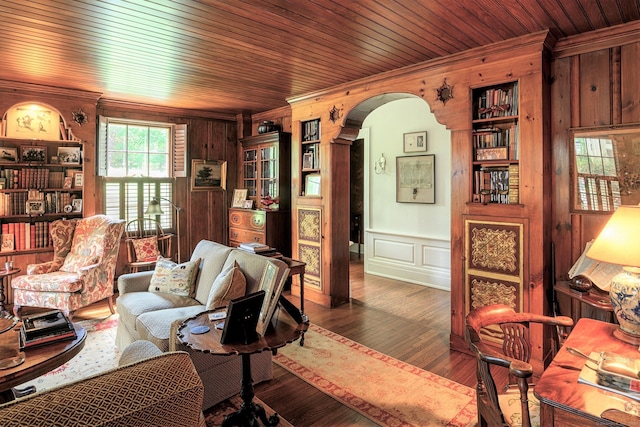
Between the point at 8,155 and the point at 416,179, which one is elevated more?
the point at 8,155

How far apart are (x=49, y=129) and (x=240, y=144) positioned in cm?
267

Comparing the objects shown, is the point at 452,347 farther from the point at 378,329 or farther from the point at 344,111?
the point at 344,111

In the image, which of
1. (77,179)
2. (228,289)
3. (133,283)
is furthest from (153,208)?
(228,289)

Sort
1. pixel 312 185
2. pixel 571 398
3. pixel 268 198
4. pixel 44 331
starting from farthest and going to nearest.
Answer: pixel 268 198
pixel 312 185
pixel 44 331
pixel 571 398

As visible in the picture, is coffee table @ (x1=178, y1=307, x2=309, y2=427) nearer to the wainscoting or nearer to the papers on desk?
the papers on desk

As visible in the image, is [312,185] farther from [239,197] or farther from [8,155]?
[8,155]

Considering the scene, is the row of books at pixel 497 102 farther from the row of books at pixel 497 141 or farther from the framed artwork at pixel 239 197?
the framed artwork at pixel 239 197

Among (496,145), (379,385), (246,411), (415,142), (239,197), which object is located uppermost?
(415,142)

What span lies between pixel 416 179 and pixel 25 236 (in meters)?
5.30

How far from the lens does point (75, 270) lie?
4.42 meters

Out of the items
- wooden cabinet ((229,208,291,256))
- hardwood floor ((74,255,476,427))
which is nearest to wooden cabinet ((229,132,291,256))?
wooden cabinet ((229,208,291,256))

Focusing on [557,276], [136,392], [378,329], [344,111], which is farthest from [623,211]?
[344,111]

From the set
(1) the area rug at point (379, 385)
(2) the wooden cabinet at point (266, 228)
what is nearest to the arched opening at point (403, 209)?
(2) the wooden cabinet at point (266, 228)

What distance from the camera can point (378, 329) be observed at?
4031mm
